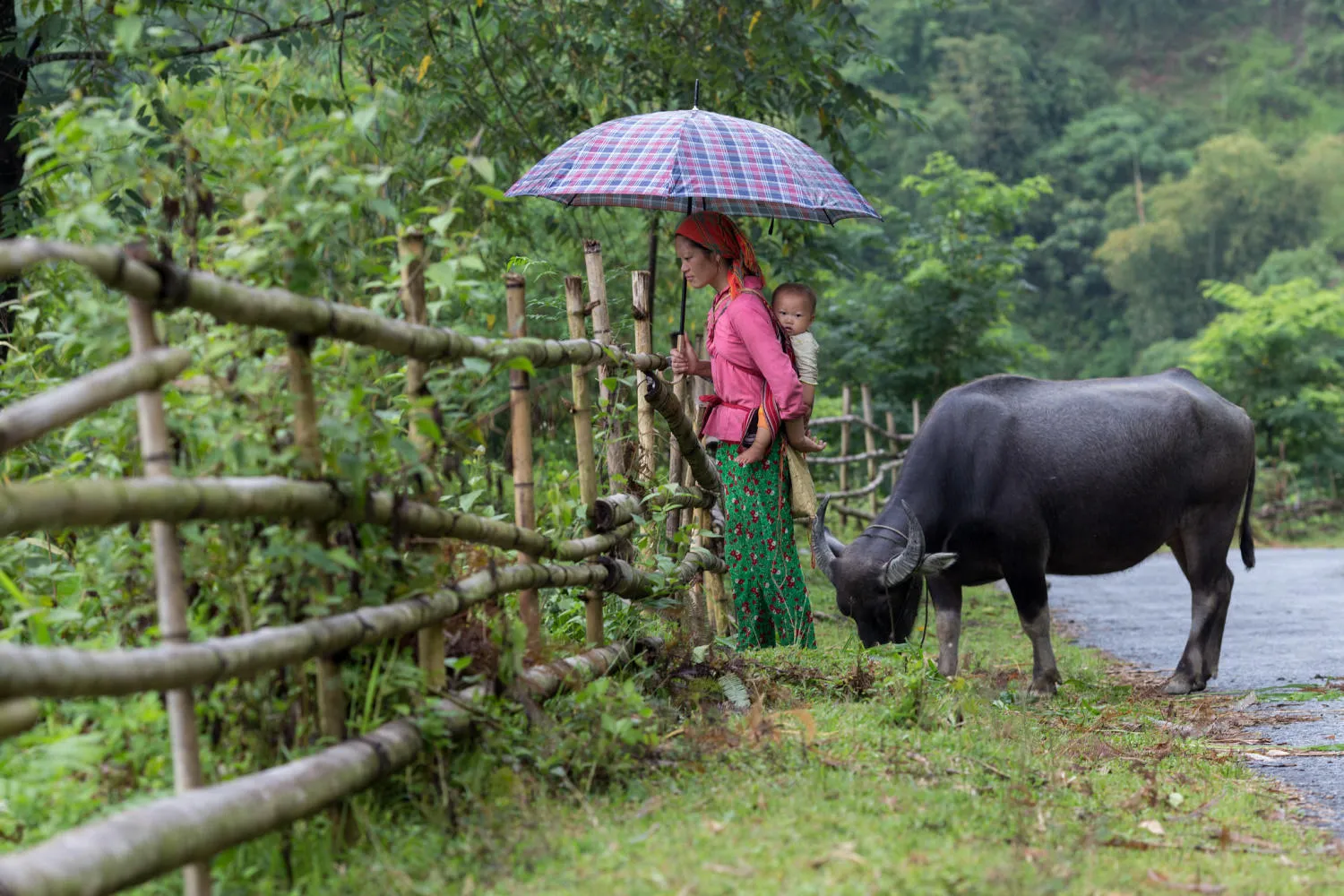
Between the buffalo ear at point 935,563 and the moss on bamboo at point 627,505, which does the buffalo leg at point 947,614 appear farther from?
the moss on bamboo at point 627,505

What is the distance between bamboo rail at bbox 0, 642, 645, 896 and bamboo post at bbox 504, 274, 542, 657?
743mm

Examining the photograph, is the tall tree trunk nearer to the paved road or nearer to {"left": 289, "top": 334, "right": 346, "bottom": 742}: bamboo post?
{"left": 289, "top": 334, "right": 346, "bottom": 742}: bamboo post

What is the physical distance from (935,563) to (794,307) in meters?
1.38

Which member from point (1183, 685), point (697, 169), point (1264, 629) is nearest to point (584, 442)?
point (697, 169)

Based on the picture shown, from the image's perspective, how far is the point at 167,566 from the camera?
2.64 meters

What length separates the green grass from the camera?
297 cm

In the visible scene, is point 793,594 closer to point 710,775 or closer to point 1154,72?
point 710,775

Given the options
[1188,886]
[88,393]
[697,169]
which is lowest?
[1188,886]

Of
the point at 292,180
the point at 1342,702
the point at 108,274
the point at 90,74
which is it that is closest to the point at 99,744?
the point at 108,274

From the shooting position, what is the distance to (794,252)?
10219mm

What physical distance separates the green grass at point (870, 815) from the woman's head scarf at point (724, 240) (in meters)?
1.50

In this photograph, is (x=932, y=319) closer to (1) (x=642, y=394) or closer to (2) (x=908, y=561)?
(2) (x=908, y=561)

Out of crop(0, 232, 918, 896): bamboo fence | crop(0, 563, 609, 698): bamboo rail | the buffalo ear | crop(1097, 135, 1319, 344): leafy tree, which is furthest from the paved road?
crop(1097, 135, 1319, 344): leafy tree

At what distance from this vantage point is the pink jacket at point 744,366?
5602mm
